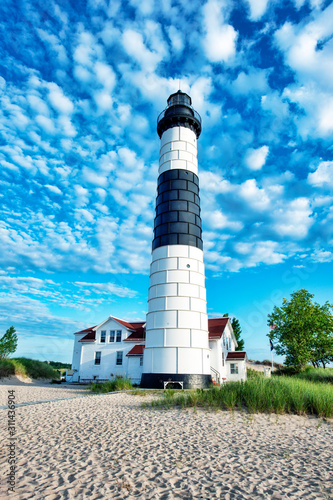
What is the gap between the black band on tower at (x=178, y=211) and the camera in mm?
20547

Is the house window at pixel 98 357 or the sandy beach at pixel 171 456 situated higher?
the house window at pixel 98 357

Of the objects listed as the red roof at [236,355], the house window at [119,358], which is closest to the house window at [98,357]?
the house window at [119,358]

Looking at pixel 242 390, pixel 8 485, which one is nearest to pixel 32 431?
pixel 8 485

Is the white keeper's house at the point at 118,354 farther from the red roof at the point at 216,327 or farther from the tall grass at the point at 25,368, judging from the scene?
the tall grass at the point at 25,368

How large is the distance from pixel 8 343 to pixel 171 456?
108ft

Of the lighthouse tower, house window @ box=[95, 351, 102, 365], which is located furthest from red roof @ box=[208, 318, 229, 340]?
house window @ box=[95, 351, 102, 365]

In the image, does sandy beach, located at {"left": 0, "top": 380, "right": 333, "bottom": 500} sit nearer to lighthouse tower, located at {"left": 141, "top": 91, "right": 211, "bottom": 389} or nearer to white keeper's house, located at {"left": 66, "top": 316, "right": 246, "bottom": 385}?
lighthouse tower, located at {"left": 141, "top": 91, "right": 211, "bottom": 389}

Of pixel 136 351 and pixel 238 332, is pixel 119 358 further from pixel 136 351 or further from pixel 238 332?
pixel 238 332

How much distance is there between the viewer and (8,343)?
109ft

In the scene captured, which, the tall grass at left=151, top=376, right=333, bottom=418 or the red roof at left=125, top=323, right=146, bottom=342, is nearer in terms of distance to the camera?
the tall grass at left=151, top=376, right=333, bottom=418

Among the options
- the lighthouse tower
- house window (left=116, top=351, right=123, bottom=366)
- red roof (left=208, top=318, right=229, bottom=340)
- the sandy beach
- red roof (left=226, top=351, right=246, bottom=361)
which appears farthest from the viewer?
red roof (left=226, top=351, right=246, bottom=361)

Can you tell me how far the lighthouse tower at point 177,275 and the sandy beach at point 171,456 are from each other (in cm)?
842

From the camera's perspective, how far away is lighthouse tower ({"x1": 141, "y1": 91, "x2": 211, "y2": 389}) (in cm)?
1792

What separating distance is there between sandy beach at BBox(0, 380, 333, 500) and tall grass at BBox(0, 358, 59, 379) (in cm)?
2007
